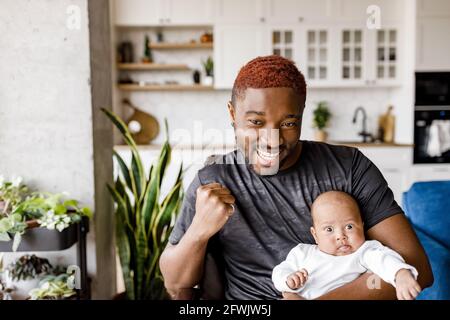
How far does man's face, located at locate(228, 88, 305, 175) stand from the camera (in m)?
0.43

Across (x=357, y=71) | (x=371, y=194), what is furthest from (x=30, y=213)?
(x=357, y=71)

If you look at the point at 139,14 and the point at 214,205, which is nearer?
the point at 214,205

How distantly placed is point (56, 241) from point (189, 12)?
191cm

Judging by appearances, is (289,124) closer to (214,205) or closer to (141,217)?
(214,205)

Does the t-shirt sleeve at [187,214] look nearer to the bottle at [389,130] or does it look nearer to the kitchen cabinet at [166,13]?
the bottle at [389,130]

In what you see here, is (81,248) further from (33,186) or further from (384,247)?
(384,247)

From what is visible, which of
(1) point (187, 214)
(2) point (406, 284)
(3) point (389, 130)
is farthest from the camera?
(3) point (389, 130)

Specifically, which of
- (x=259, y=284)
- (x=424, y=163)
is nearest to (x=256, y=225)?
(x=259, y=284)

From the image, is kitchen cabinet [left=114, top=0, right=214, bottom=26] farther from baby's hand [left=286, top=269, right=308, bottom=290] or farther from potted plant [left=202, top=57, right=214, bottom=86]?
baby's hand [left=286, top=269, right=308, bottom=290]

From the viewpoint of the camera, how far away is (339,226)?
0.43m

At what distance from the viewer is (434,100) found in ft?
3.01

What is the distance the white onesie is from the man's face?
120 millimetres

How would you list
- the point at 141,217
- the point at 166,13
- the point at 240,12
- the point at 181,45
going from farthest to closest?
1. the point at 181,45
2. the point at 166,13
3. the point at 240,12
4. the point at 141,217
